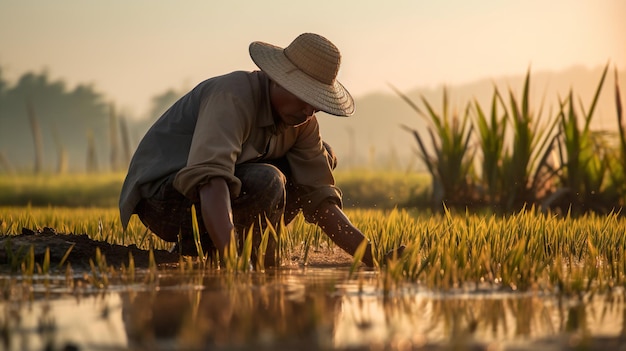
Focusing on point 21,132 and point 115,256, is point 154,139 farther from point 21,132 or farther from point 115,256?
point 21,132

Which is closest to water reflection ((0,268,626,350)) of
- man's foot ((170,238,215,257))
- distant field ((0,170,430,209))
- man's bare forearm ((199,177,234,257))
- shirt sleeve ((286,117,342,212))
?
man's bare forearm ((199,177,234,257))

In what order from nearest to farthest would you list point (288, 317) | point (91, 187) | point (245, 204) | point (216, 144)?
point (288, 317)
point (216, 144)
point (245, 204)
point (91, 187)

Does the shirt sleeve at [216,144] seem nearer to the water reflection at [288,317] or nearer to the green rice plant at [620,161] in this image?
the water reflection at [288,317]

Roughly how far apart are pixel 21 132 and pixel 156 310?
6765 cm

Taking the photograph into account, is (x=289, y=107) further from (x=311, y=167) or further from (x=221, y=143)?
(x=311, y=167)

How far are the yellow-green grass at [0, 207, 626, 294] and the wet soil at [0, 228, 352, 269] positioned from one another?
0.39 meters

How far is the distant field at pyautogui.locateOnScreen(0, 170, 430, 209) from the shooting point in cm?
1534

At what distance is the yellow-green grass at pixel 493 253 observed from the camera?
344 centimetres

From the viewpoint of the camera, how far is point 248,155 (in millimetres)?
4461

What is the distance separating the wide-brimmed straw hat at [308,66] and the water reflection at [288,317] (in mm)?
968

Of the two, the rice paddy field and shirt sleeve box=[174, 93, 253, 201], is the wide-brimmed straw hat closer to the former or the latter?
shirt sleeve box=[174, 93, 253, 201]

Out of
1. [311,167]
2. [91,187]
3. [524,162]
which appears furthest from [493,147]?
[91,187]

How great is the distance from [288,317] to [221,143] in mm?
1542

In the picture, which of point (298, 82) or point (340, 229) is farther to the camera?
point (340, 229)
